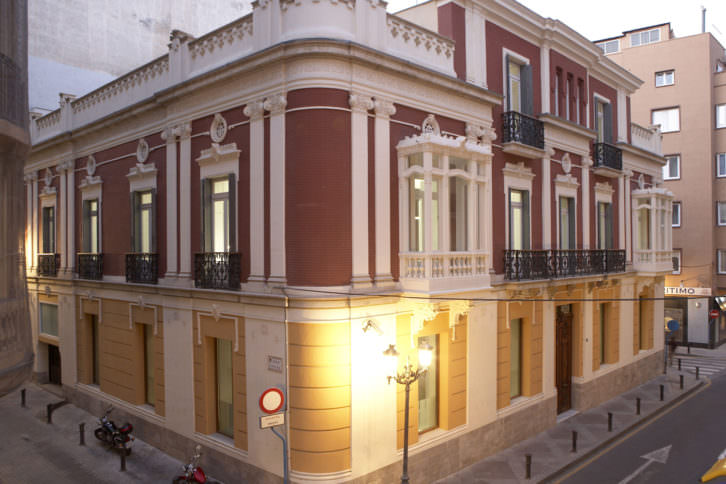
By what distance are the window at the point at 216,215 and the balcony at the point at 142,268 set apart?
7.78 ft

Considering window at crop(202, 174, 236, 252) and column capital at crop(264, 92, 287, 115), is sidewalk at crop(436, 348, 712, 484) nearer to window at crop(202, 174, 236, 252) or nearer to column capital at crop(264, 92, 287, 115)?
window at crop(202, 174, 236, 252)

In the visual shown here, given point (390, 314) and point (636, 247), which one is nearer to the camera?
point (390, 314)

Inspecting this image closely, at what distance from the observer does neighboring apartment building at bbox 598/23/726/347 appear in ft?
106

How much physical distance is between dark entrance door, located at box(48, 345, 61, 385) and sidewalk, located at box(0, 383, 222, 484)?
269cm

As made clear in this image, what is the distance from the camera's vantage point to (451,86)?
43.4 ft

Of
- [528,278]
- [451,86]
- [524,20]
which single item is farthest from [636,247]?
[451,86]

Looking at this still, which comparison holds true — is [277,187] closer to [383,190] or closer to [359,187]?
[359,187]

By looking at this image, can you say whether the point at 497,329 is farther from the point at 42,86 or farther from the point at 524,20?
the point at 42,86

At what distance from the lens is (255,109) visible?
39.1 ft

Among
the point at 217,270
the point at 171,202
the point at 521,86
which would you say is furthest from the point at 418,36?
the point at 171,202

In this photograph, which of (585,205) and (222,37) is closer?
(222,37)

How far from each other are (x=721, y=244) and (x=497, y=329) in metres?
26.7

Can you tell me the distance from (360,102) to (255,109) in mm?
2486

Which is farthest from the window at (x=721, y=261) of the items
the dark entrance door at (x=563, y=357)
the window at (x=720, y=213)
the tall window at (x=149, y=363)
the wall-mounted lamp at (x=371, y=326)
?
the tall window at (x=149, y=363)
